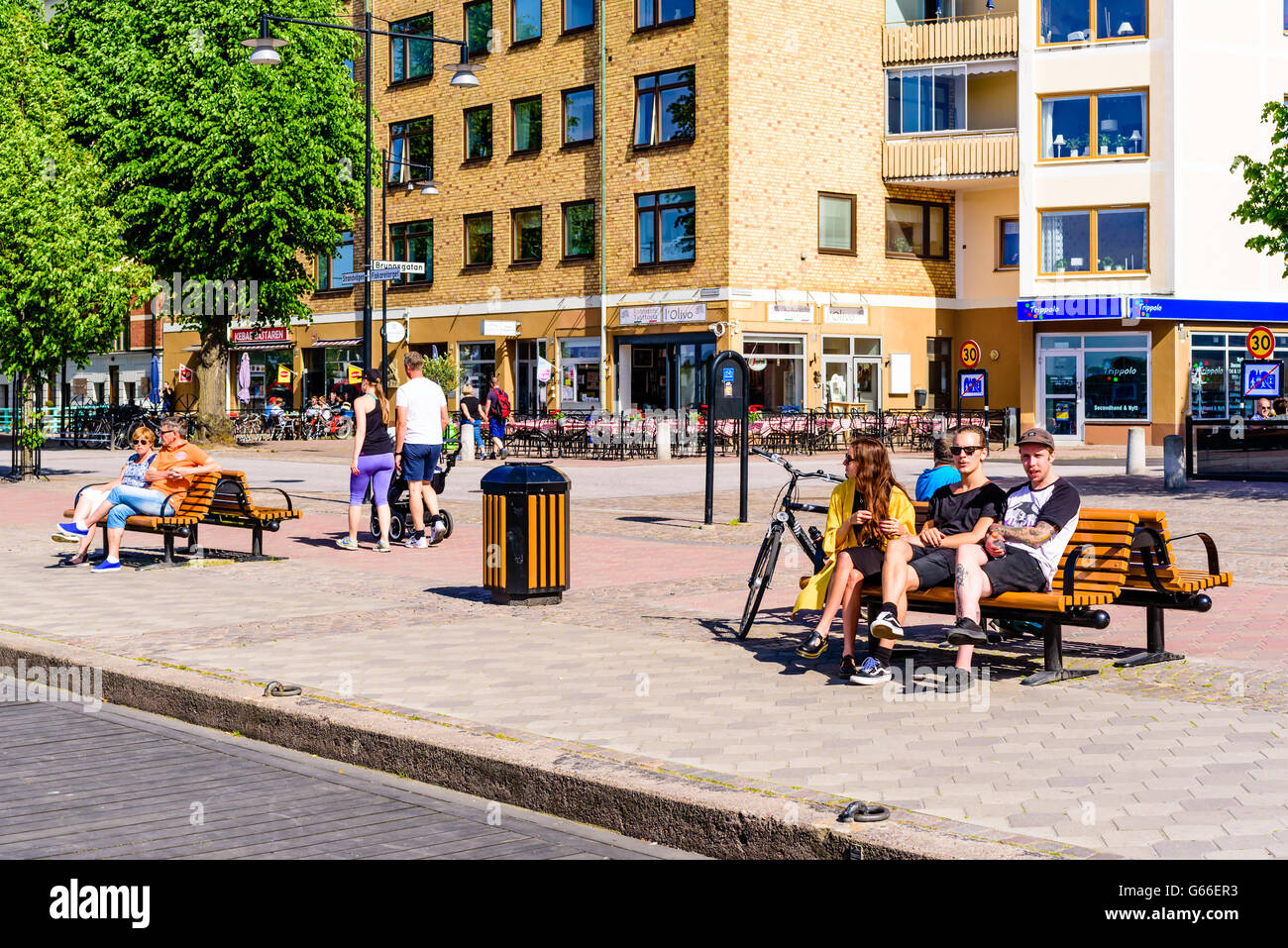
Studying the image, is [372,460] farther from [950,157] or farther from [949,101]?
[949,101]

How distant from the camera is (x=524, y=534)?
10.3m

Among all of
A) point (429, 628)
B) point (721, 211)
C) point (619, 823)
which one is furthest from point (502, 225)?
point (619, 823)

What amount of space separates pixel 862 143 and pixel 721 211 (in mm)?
5308

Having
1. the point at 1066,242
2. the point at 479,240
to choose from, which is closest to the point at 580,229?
the point at 479,240

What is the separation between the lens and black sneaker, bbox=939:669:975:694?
7.38 metres

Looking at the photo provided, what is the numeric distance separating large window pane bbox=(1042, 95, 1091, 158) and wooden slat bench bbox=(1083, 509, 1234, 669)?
1345 inches

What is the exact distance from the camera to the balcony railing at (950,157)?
41.2m

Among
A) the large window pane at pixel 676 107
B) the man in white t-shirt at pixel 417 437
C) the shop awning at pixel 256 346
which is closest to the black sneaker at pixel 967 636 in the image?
the man in white t-shirt at pixel 417 437

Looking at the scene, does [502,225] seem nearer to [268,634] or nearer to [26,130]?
[26,130]

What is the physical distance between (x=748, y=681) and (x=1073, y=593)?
5.47 ft

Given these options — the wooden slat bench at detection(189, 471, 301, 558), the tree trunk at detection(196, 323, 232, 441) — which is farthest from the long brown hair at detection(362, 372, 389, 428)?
the tree trunk at detection(196, 323, 232, 441)

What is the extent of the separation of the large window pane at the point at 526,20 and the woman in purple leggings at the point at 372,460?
3177 centimetres

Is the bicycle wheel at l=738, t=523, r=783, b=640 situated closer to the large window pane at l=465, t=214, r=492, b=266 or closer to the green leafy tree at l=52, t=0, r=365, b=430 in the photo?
the green leafy tree at l=52, t=0, r=365, b=430

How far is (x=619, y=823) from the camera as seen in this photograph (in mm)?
5426
